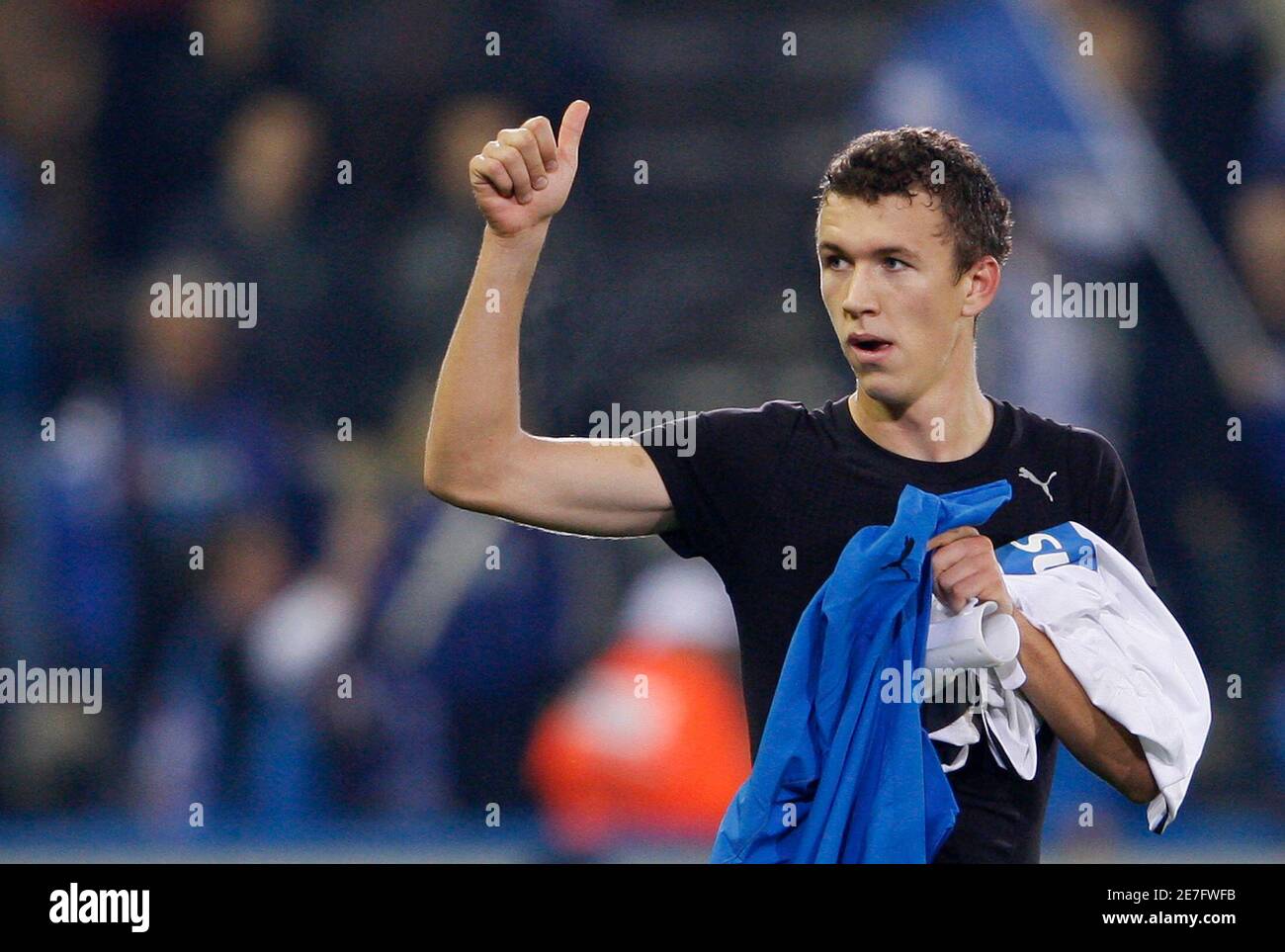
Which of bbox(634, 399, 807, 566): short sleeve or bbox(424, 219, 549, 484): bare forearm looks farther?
bbox(634, 399, 807, 566): short sleeve

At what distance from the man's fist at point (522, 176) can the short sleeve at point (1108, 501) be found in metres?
0.77

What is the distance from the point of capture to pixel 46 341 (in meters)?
4.35

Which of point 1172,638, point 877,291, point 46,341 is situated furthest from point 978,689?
point 46,341

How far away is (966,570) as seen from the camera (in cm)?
200

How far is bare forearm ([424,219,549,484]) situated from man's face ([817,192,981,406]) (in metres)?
0.43

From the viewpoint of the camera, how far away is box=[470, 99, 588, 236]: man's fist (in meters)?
1.90

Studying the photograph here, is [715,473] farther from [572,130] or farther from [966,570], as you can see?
[572,130]

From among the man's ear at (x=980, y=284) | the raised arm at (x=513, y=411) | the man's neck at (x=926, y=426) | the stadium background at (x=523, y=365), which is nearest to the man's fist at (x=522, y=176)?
the raised arm at (x=513, y=411)

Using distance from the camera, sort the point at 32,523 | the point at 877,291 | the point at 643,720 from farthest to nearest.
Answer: the point at 32,523 → the point at 643,720 → the point at 877,291

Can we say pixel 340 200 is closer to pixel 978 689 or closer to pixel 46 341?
pixel 46 341

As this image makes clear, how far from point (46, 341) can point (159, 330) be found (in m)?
0.29

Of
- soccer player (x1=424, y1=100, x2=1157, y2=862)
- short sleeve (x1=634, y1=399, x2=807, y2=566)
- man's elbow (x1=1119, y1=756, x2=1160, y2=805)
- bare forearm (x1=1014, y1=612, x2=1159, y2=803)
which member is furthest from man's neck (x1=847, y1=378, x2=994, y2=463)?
man's elbow (x1=1119, y1=756, x2=1160, y2=805)

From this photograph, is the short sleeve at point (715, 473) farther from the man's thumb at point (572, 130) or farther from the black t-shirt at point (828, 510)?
the man's thumb at point (572, 130)

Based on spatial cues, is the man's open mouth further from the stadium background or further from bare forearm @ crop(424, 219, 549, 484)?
the stadium background
